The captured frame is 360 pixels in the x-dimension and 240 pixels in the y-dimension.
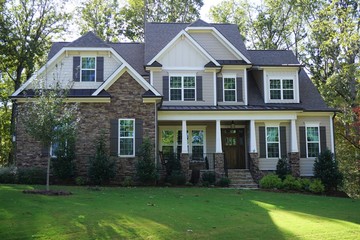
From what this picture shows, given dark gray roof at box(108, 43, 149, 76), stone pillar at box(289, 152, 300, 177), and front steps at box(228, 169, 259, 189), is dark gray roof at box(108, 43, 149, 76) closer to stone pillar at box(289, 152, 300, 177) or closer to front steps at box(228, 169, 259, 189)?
front steps at box(228, 169, 259, 189)

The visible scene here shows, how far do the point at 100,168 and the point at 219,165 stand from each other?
6.22 meters

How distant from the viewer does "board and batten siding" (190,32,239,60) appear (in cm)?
2511

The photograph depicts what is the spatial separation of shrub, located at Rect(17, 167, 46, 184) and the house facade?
1.11m

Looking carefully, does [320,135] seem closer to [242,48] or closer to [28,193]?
[242,48]

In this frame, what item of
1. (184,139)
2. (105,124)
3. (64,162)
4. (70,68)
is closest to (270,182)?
(184,139)

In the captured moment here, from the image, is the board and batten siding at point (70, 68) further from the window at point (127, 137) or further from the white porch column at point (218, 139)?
the white porch column at point (218, 139)

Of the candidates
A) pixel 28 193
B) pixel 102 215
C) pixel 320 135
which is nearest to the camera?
pixel 102 215

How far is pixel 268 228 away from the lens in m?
10.3

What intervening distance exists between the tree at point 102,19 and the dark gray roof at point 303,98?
16527 mm

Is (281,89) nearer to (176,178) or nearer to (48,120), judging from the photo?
(176,178)

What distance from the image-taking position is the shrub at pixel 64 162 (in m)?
19.2

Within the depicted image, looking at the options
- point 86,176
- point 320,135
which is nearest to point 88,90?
point 86,176

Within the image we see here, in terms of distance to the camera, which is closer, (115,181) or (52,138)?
(52,138)

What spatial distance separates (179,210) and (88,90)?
10.8 meters
